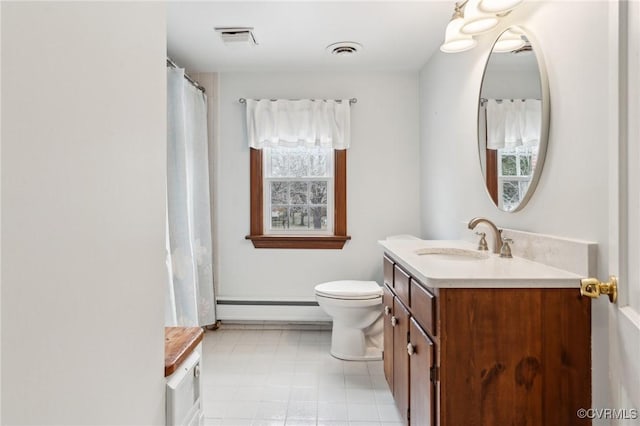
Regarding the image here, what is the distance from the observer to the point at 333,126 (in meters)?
3.46

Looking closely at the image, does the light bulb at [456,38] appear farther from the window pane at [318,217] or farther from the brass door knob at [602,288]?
the window pane at [318,217]

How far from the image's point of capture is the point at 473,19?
1.84 meters

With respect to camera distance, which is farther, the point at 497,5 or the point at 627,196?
the point at 497,5

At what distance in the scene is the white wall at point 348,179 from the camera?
354 cm

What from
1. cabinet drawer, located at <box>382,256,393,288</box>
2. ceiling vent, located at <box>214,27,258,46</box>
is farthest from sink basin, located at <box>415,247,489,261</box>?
ceiling vent, located at <box>214,27,258,46</box>

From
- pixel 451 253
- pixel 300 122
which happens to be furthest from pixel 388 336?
pixel 300 122

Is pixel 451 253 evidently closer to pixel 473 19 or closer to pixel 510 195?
pixel 510 195

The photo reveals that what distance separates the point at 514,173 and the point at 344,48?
1742 mm

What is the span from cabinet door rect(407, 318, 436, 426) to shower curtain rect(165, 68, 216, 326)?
163 centimetres

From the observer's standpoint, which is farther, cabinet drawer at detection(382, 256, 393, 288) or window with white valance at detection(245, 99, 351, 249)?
window with white valance at detection(245, 99, 351, 249)

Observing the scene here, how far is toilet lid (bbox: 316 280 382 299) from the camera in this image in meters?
2.73

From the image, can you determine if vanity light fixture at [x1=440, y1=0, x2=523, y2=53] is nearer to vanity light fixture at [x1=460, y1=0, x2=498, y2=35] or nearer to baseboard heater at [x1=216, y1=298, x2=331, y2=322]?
vanity light fixture at [x1=460, y1=0, x2=498, y2=35]

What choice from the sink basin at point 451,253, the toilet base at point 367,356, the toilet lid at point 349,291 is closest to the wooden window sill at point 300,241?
the toilet lid at point 349,291

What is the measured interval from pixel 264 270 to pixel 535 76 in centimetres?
262
